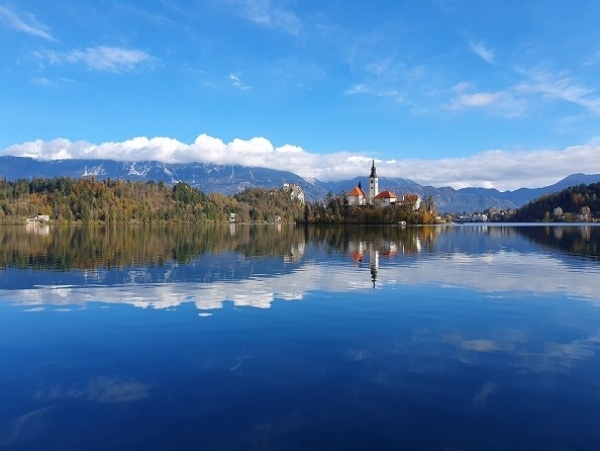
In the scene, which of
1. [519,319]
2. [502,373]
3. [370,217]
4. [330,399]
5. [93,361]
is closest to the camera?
[330,399]

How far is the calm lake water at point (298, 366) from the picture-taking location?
10523 mm

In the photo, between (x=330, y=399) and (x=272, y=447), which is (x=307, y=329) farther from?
(x=272, y=447)

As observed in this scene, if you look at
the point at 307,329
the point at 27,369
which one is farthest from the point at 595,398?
the point at 27,369

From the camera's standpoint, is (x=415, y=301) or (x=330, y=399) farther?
(x=415, y=301)

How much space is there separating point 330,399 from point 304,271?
27.6 m

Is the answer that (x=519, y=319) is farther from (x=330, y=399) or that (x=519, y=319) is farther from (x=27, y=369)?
(x=27, y=369)

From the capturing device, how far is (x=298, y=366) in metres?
15.0

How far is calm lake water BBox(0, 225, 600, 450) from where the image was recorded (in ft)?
34.5

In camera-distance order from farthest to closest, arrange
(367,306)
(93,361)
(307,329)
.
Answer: (367,306)
(307,329)
(93,361)

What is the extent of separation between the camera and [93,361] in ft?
51.2

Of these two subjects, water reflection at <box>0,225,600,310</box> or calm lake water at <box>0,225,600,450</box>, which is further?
water reflection at <box>0,225,600,310</box>

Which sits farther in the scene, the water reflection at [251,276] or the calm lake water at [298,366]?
the water reflection at [251,276]

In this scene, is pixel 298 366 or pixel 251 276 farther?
pixel 251 276

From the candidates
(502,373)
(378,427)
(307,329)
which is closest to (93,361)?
(307,329)
